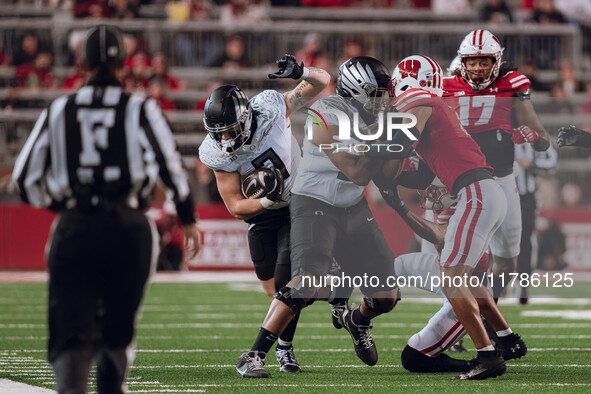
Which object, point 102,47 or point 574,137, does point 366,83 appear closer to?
point 574,137

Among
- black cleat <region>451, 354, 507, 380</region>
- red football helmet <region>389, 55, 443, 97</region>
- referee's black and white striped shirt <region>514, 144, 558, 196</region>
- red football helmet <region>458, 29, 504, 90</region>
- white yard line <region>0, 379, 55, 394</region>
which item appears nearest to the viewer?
white yard line <region>0, 379, 55, 394</region>

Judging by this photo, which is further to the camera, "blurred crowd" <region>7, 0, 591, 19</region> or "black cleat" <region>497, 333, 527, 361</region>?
"blurred crowd" <region>7, 0, 591, 19</region>

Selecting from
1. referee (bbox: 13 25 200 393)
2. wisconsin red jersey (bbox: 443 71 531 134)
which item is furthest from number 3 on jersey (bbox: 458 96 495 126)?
referee (bbox: 13 25 200 393)

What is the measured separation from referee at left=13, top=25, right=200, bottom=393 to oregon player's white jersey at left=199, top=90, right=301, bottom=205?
7.17 feet

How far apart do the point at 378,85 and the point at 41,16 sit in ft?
41.6

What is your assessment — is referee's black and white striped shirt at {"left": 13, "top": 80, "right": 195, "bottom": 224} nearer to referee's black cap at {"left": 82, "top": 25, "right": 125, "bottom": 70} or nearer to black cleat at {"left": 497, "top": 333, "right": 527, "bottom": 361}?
referee's black cap at {"left": 82, "top": 25, "right": 125, "bottom": 70}

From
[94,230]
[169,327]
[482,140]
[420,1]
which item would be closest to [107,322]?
[94,230]

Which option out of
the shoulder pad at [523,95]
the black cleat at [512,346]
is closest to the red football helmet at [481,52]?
the shoulder pad at [523,95]

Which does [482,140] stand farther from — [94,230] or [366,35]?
[366,35]

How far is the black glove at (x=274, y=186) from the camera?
619cm

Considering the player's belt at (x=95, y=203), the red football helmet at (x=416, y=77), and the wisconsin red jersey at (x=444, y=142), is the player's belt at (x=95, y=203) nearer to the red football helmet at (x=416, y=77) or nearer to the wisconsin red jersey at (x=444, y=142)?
the wisconsin red jersey at (x=444, y=142)

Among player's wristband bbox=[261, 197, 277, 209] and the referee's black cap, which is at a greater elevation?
the referee's black cap

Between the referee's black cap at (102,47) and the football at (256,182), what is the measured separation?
2156mm

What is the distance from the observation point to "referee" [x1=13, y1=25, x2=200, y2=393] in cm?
409
